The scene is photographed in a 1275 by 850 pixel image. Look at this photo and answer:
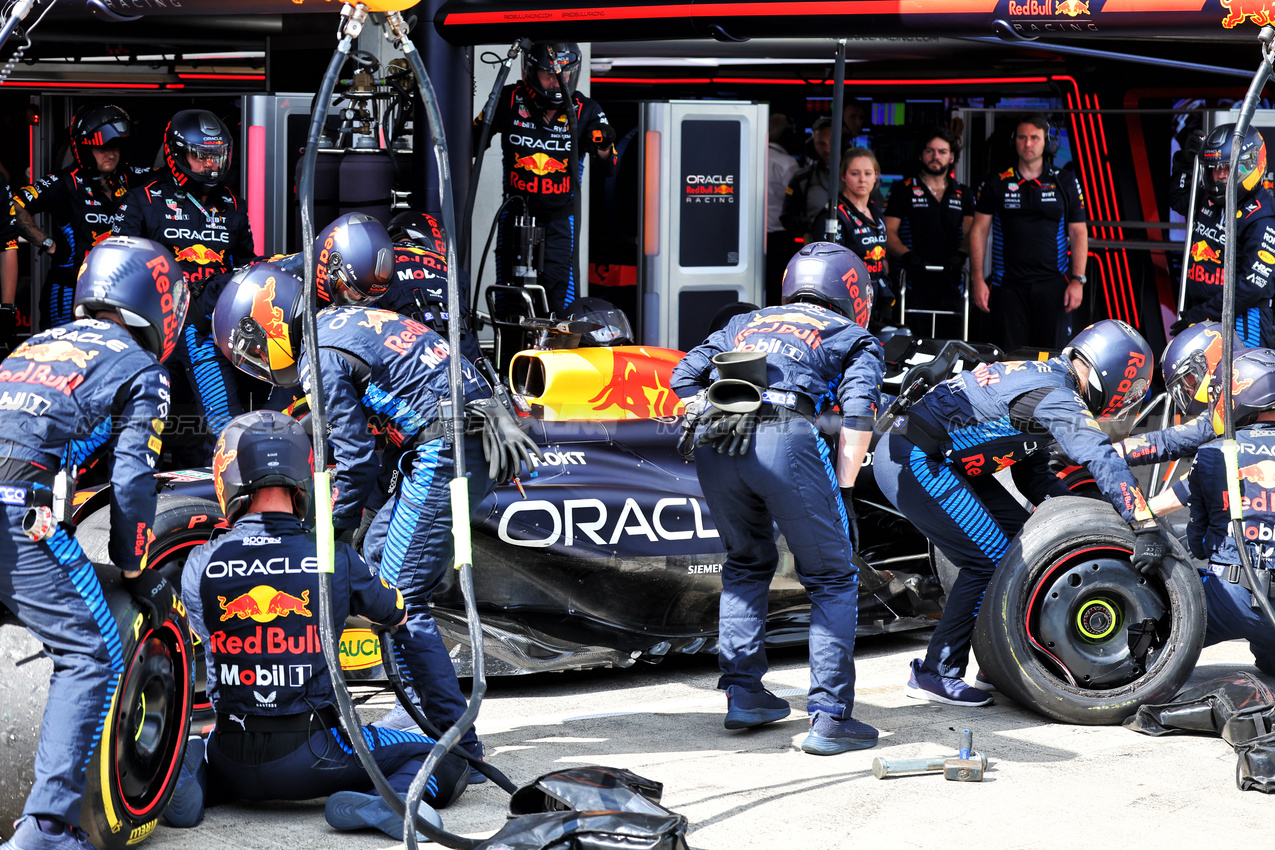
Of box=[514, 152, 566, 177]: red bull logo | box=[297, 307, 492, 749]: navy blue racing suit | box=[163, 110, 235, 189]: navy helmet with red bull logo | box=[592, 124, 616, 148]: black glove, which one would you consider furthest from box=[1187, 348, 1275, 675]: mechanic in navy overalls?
box=[163, 110, 235, 189]: navy helmet with red bull logo

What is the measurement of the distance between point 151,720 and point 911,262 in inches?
315

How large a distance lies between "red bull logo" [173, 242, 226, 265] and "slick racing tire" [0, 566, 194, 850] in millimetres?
4010

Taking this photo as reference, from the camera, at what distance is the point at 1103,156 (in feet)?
41.9

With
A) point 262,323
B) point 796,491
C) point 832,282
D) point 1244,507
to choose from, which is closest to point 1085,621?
point 1244,507

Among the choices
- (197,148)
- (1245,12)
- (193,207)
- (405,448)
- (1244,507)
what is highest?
(1245,12)

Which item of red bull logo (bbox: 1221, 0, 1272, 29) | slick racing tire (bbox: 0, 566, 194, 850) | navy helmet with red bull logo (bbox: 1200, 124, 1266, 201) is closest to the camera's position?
slick racing tire (bbox: 0, 566, 194, 850)

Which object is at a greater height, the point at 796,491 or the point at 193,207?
the point at 193,207

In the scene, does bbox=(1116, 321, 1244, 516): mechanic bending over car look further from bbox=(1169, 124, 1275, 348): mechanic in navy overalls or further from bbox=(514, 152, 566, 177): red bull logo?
bbox=(514, 152, 566, 177): red bull logo

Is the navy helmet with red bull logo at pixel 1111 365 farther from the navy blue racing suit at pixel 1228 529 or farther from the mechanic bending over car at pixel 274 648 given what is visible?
the mechanic bending over car at pixel 274 648

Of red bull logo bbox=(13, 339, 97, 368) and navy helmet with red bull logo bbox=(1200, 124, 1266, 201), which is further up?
navy helmet with red bull logo bbox=(1200, 124, 1266, 201)

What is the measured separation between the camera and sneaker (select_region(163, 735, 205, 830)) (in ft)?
14.2

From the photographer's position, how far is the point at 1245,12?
5.89 m

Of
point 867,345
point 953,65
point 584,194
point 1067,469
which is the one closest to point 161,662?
point 867,345

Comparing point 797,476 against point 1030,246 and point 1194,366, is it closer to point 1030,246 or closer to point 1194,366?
point 1194,366
